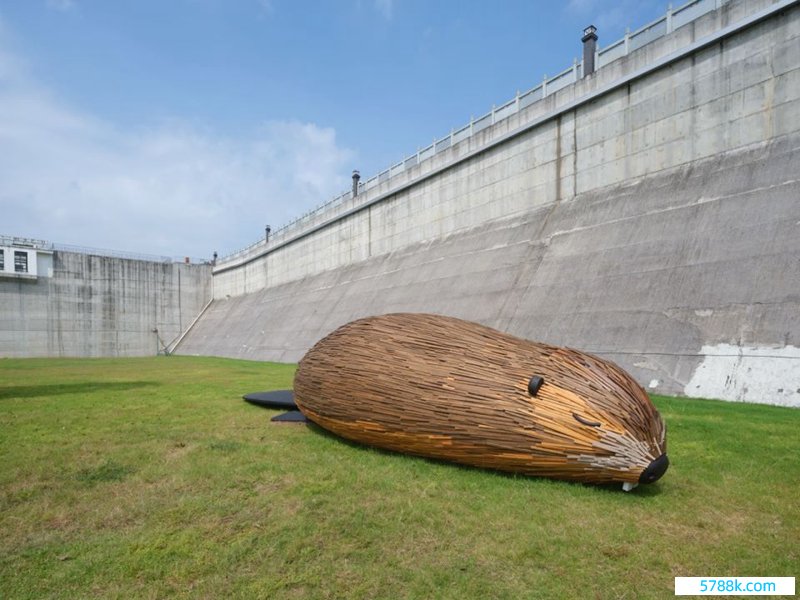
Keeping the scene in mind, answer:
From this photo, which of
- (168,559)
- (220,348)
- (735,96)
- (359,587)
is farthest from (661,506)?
(220,348)

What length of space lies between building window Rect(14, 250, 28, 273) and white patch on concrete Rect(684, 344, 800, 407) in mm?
42904

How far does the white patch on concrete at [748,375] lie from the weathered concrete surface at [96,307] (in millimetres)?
42123

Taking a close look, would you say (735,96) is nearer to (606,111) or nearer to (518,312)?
(606,111)

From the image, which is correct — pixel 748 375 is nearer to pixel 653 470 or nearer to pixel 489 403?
pixel 653 470

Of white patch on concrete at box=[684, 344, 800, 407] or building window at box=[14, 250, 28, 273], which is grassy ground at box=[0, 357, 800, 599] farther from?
building window at box=[14, 250, 28, 273]

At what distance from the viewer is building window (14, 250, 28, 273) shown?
36688 millimetres

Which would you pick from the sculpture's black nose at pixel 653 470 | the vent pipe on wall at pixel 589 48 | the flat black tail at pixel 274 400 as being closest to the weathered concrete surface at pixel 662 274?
the vent pipe on wall at pixel 589 48

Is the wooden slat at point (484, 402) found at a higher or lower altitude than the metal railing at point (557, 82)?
lower

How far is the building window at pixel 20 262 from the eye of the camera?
3669cm

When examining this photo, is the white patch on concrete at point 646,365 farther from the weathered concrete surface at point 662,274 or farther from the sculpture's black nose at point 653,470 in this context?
the sculpture's black nose at point 653,470

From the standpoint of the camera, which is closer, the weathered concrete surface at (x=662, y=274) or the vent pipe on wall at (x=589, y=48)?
the weathered concrete surface at (x=662, y=274)

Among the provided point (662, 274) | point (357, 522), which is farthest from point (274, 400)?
point (662, 274)

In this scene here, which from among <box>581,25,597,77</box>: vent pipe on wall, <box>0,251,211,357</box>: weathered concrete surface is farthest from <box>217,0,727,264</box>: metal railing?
<box>0,251,211,357</box>: weathered concrete surface

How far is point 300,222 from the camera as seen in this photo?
37625mm
